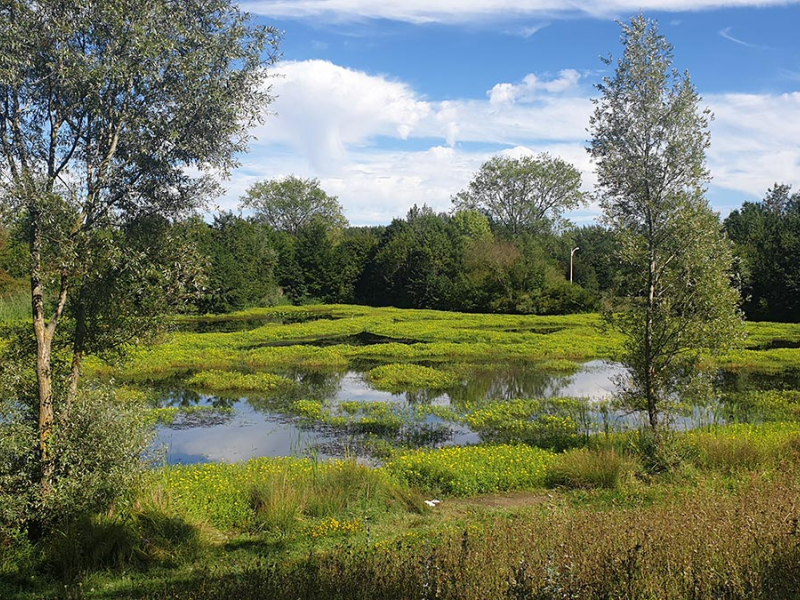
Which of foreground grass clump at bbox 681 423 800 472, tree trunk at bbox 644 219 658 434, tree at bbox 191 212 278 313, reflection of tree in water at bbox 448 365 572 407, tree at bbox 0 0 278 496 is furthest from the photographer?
tree at bbox 191 212 278 313

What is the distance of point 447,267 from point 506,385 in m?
48.6

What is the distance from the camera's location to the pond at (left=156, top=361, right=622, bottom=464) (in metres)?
18.0

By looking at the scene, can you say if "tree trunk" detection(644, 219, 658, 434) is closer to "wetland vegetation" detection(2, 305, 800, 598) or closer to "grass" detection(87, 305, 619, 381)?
"wetland vegetation" detection(2, 305, 800, 598)

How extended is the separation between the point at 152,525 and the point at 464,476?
21.2 ft

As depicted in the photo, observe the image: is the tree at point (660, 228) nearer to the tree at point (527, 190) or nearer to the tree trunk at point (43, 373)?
the tree trunk at point (43, 373)

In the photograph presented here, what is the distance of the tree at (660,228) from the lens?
14219 mm

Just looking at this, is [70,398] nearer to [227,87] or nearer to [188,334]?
[227,87]

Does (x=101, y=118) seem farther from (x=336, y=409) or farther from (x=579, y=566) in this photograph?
(x=336, y=409)

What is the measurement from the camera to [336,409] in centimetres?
2280

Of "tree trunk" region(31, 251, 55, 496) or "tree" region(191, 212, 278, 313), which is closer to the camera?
"tree trunk" region(31, 251, 55, 496)

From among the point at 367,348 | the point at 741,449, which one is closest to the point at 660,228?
the point at 741,449

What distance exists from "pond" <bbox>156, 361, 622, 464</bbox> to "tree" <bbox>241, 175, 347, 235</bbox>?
98.0 metres

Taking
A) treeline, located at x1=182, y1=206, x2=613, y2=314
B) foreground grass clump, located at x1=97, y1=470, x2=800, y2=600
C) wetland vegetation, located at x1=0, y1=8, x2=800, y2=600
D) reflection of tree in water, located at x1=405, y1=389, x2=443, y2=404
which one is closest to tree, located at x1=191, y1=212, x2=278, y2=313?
treeline, located at x1=182, y1=206, x2=613, y2=314

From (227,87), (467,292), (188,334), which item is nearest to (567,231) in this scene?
(467,292)
